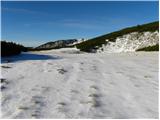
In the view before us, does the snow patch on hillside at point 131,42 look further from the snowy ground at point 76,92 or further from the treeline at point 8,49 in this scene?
the snowy ground at point 76,92

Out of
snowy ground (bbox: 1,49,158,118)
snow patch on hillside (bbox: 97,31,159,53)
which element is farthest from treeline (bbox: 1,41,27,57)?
snow patch on hillside (bbox: 97,31,159,53)

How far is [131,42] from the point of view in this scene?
5228cm

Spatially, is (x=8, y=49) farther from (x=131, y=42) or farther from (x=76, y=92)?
(x=131, y=42)

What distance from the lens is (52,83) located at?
12.4m

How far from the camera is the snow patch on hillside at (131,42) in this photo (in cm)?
4888

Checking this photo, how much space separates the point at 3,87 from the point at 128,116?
483cm

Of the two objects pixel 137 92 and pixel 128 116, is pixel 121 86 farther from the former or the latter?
pixel 128 116

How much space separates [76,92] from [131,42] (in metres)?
42.2

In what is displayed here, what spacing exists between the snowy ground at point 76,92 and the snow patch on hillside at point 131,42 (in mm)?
33864

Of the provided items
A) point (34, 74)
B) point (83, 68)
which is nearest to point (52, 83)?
point (34, 74)

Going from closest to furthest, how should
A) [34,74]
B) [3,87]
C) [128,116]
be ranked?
[128,116] → [3,87] → [34,74]

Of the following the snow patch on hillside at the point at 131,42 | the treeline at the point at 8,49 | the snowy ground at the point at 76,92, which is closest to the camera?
the snowy ground at the point at 76,92

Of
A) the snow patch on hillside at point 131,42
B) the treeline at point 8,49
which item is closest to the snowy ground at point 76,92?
the treeline at point 8,49

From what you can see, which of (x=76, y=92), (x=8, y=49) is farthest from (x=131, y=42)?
(x=76, y=92)
